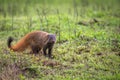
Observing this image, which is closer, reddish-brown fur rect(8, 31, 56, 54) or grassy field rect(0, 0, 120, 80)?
grassy field rect(0, 0, 120, 80)

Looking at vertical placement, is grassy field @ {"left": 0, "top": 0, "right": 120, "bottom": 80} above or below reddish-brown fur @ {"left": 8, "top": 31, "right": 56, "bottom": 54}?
below

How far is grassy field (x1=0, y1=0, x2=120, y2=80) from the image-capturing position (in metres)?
8.52

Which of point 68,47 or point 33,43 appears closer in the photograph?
point 33,43

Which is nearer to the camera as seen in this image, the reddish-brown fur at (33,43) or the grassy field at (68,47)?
the grassy field at (68,47)

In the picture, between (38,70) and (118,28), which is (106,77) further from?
(118,28)

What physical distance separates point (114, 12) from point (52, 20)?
4.20 m

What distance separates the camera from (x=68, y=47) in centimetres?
1093

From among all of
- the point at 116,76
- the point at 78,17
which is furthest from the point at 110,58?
the point at 78,17

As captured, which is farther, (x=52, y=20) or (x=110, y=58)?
(x=52, y=20)

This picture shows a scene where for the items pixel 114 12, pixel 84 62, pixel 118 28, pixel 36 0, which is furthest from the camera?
pixel 36 0

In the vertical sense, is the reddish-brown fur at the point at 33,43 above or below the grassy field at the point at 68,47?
above

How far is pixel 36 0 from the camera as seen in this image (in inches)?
814

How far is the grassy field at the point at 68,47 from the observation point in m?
8.52

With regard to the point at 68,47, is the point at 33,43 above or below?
above
